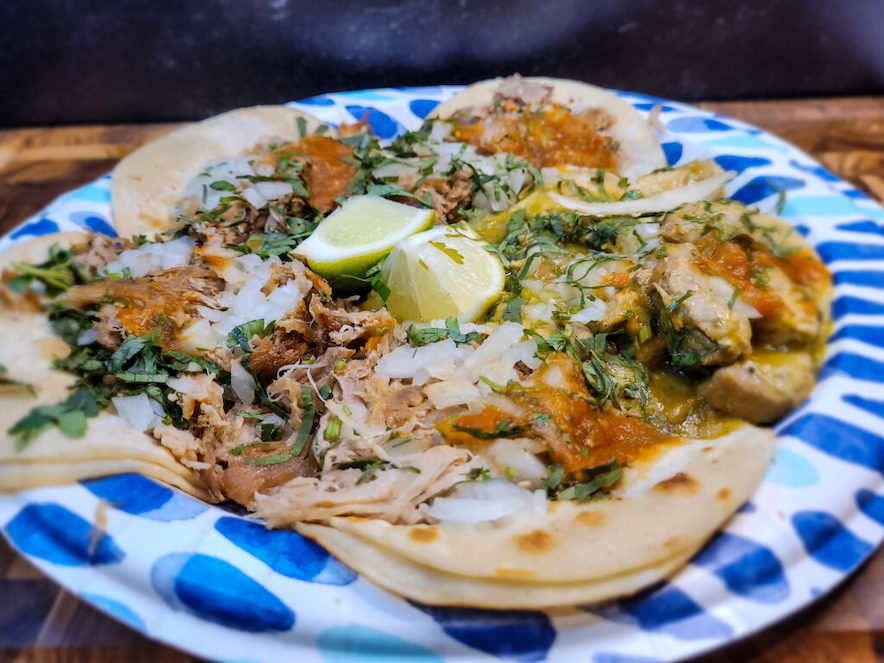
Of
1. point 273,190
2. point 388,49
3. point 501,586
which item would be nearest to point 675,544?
point 501,586

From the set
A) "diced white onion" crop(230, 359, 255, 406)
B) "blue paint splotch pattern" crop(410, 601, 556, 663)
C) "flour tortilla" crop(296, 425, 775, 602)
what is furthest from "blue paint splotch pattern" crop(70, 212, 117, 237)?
"blue paint splotch pattern" crop(410, 601, 556, 663)

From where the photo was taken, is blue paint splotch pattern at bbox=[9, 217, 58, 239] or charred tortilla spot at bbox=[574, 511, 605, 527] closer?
charred tortilla spot at bbox=[574, 511, 605, 527]

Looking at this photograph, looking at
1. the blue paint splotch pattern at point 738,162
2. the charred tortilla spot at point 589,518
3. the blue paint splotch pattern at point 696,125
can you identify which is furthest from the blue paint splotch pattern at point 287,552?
the blue paint splotch pattern at point 696,125

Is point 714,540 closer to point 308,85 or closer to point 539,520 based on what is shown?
point 539,520

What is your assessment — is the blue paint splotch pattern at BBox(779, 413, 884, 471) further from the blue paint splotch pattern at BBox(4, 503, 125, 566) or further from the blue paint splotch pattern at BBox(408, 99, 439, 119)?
the blue paint splotch pattern at BBox(408, 99, 439, 119)

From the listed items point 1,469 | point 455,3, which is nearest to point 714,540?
point 1,469

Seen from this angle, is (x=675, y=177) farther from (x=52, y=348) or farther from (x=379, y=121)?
(x=52, y=348)
